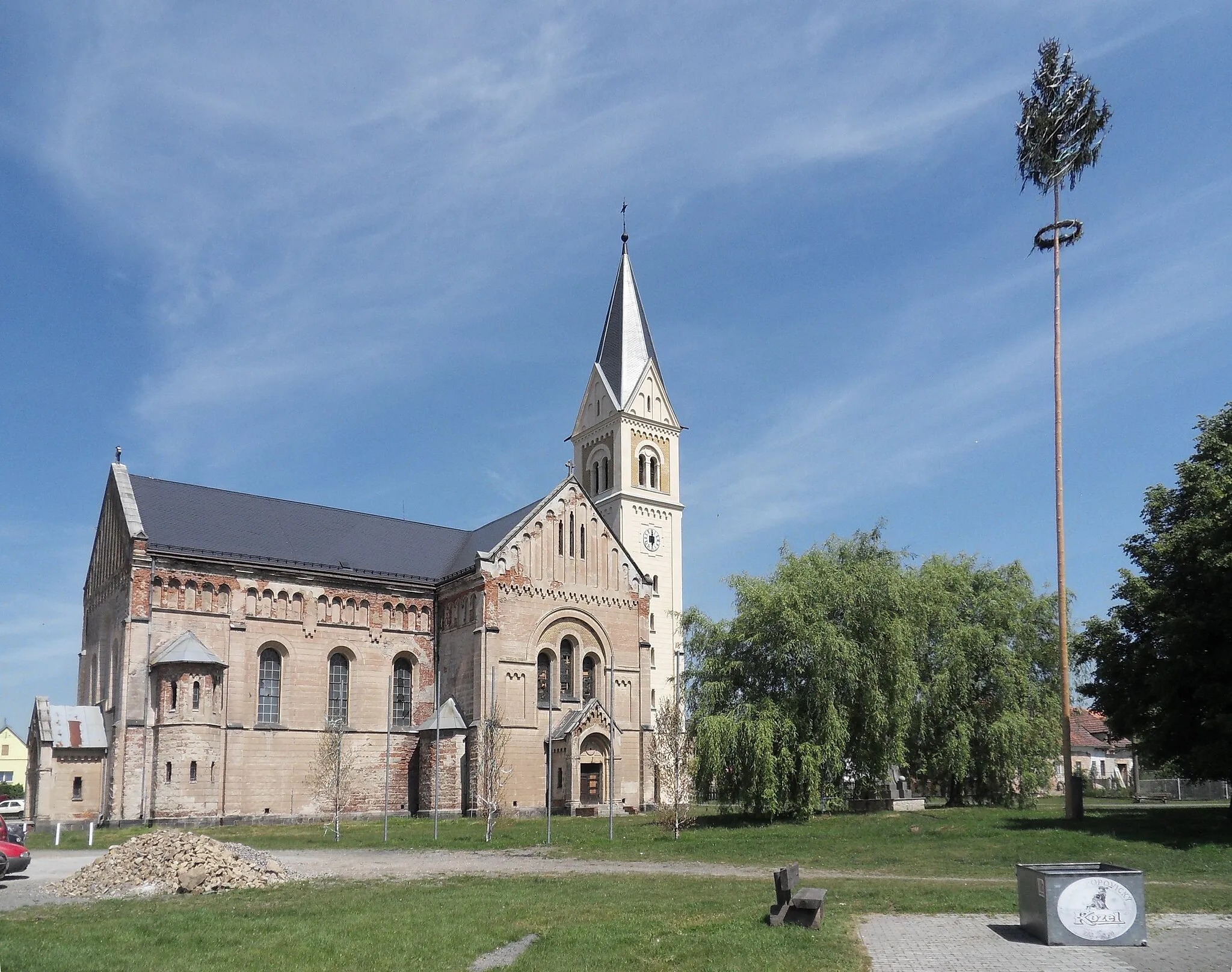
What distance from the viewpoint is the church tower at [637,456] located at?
70.4 meters

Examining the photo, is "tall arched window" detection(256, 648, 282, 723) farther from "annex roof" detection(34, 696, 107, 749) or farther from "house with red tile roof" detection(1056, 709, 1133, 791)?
"house with red tile roof" detection(1056, 709, 1133, 791)

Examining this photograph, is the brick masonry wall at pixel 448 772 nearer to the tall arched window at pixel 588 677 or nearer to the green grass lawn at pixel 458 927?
the tall arched window at pixel 588 677

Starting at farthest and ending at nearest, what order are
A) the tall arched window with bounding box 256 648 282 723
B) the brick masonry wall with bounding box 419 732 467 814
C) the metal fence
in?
the metal fence → the brick masonry wall with bounding box 419 732 467 814 → the tall arched window with bounding box 256 648 282 723

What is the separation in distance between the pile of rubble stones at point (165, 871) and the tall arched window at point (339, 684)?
29594 mm

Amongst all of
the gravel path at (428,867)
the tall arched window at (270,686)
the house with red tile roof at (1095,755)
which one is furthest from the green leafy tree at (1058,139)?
the house with red tile roof at (1095,755)

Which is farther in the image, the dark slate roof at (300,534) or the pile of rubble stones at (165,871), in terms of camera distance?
the dark slate roof at (300,534)

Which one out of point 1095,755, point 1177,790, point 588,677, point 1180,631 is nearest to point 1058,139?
point 1180,631

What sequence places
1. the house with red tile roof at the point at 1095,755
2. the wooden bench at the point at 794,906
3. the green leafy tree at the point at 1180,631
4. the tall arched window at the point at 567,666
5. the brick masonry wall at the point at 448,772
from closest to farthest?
the wooden bench at the point at 794,906 < the green leafy tree at the point at 1180,631 < the brick masonry wall at the point at 448,772 < the tall arched window at the point at 567,666 < the house with red tile roof at the point at 1095,755

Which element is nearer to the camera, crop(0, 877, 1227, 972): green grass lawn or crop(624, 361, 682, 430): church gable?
crop(0, 877, 1227, 972): green grass lawn

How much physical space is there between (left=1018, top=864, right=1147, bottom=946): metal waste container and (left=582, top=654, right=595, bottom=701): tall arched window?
41.3 m

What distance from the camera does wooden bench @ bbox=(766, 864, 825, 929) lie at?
15891 mm

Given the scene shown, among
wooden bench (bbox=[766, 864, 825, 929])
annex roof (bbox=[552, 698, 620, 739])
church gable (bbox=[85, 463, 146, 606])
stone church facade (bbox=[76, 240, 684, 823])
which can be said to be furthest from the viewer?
annex roof (bbox=[552, 698, 620, 739])

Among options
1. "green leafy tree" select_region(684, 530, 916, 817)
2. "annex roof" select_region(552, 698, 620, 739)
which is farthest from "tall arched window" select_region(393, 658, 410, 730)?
"green leafy tree" select_region(684, 530, 916, 817)

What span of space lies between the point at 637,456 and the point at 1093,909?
58478 millimetres
